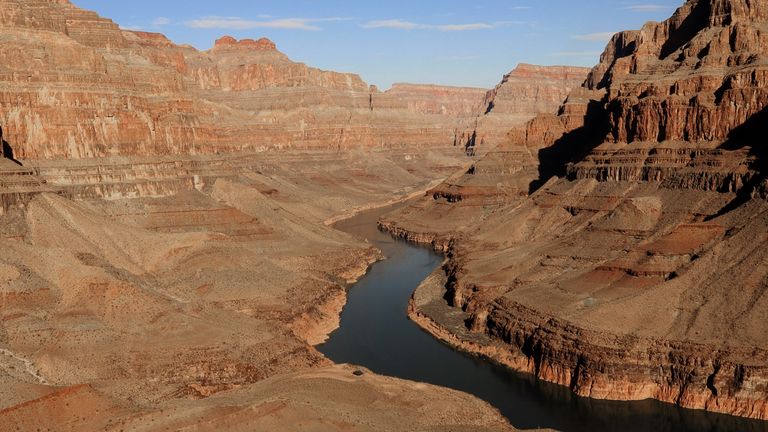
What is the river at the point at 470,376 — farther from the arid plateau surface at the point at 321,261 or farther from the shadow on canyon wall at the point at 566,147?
the shadow on canyon wall at the point at 566,147

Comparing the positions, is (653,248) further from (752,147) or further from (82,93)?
(82,93)

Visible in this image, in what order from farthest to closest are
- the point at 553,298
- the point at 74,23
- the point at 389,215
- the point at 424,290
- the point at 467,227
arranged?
the point at 389,215 < the point at 467,227 < the point at 74,23 < the point at 424,290 < the point at 553,298

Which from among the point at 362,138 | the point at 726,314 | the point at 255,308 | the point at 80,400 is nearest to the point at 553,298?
the point at 726,314

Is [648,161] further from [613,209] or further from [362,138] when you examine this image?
[362,138]

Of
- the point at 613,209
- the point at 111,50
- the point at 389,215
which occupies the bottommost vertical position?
the point at 389,215

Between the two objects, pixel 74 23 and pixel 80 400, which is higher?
pixel 74 23

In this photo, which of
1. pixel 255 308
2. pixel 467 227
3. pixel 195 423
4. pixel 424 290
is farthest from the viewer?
pixel 467 227

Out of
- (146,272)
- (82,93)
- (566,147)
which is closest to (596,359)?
(146,272)

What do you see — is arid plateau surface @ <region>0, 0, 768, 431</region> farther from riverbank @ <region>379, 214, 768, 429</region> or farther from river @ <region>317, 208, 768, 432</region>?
river @ <region>317, 208, 768, 432</region>
